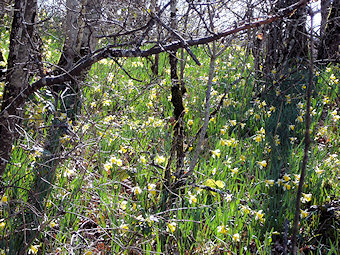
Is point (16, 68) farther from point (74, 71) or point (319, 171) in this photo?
point (319, 171)

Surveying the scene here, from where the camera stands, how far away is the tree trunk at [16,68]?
215cm

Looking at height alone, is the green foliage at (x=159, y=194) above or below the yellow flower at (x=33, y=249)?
above

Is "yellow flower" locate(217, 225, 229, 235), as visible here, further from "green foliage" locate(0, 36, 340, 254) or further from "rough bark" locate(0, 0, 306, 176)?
"rough bark" locate(0, 0, 306, 176)

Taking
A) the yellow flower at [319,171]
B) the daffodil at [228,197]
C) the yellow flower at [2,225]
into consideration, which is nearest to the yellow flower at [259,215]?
the daffodil at [228,197]

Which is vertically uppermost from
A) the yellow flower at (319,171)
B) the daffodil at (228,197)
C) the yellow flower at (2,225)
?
the yellow flower at (319,171)

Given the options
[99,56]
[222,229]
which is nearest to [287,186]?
[222,229]

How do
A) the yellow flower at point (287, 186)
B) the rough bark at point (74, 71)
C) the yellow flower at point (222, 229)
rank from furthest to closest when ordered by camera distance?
the yellow flower at point (287, 186)
the yellow flower at point (222, 229)
the rough bark at point (74, 71)

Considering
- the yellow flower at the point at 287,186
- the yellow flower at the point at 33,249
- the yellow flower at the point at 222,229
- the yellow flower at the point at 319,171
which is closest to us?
the yellow flower at the point at 33,249

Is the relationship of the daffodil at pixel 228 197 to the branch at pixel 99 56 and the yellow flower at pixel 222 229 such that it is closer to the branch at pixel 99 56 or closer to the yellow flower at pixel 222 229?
the yellow flower at pixel 222 229

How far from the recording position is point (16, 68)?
2.21 meters

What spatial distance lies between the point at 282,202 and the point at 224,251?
2.27 ft

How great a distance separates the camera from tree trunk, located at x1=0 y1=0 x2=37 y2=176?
215cm

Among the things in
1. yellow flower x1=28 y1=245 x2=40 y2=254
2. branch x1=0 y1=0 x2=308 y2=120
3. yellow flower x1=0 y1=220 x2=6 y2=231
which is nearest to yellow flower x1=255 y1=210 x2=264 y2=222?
branch x1=0 y1=0 x2=308 y2=120

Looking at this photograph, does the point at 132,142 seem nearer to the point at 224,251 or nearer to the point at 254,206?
the point at 254,206
